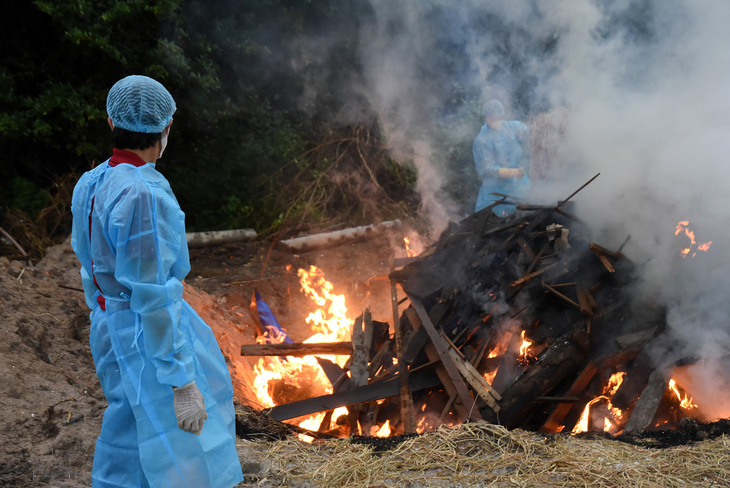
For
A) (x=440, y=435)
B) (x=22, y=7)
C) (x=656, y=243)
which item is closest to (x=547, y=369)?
(x=440, y=435)

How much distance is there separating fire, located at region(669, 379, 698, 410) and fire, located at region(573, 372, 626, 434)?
325mm

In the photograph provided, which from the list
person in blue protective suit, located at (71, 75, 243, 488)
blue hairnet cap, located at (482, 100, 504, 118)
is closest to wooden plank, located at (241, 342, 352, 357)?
person in blue protective suit, located at (71, 75, 243, 488)

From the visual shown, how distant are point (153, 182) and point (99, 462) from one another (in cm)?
119

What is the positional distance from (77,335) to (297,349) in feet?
6.22

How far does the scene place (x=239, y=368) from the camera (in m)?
5.31

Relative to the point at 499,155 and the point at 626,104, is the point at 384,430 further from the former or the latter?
the point at 626,104

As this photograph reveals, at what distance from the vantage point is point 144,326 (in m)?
2.13

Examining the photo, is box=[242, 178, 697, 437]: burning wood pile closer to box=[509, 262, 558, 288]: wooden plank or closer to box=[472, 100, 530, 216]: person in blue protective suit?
box=[509, 262, 558, 288]: wooden plank

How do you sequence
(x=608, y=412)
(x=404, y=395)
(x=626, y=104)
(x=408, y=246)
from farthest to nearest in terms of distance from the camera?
(x=408, y=246), (x=626, y=104), (x=404, y=395), (x=608, y=412)

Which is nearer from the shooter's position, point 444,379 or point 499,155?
point 444,379

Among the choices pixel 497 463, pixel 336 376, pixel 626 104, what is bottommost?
pixel 497 463

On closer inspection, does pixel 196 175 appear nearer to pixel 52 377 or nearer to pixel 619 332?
pixel 52 377

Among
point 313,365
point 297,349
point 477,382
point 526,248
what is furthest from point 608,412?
point 313,365

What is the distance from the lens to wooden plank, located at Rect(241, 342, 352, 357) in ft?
17.1
